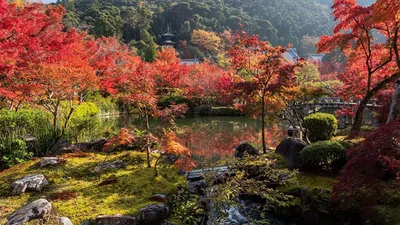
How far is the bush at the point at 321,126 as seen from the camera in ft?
26.5

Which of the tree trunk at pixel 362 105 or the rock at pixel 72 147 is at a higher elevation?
the tree trunk at pixel 362 105

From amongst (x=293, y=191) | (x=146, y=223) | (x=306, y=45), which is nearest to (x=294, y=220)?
(x=293, y=191)

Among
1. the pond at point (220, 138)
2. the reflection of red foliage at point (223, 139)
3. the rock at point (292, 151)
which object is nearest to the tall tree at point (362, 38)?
the rock at point (292, 151)

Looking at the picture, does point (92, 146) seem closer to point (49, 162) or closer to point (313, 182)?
point (49, 162)

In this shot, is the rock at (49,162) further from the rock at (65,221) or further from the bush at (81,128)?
the rock at (65,221)

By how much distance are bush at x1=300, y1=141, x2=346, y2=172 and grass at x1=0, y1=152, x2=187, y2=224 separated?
8.08 feet

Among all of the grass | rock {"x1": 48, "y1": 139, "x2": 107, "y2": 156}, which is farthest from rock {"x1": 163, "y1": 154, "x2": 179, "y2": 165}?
rock {"x1": 48, "y1": 139, "x2": 107, "y2": 156}

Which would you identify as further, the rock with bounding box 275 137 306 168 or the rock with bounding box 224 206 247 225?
the rock with bounding box 275 137 306 168

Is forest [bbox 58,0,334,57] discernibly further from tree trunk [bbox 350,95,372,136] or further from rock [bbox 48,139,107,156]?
tree trunk [bbox 350,95,372,136]

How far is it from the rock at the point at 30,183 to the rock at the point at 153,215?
1.94 m

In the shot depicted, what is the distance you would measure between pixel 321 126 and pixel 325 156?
2789 millimetres

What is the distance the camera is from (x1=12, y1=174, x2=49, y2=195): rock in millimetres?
4508

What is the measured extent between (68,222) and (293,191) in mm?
3796

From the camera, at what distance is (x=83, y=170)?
555cm
